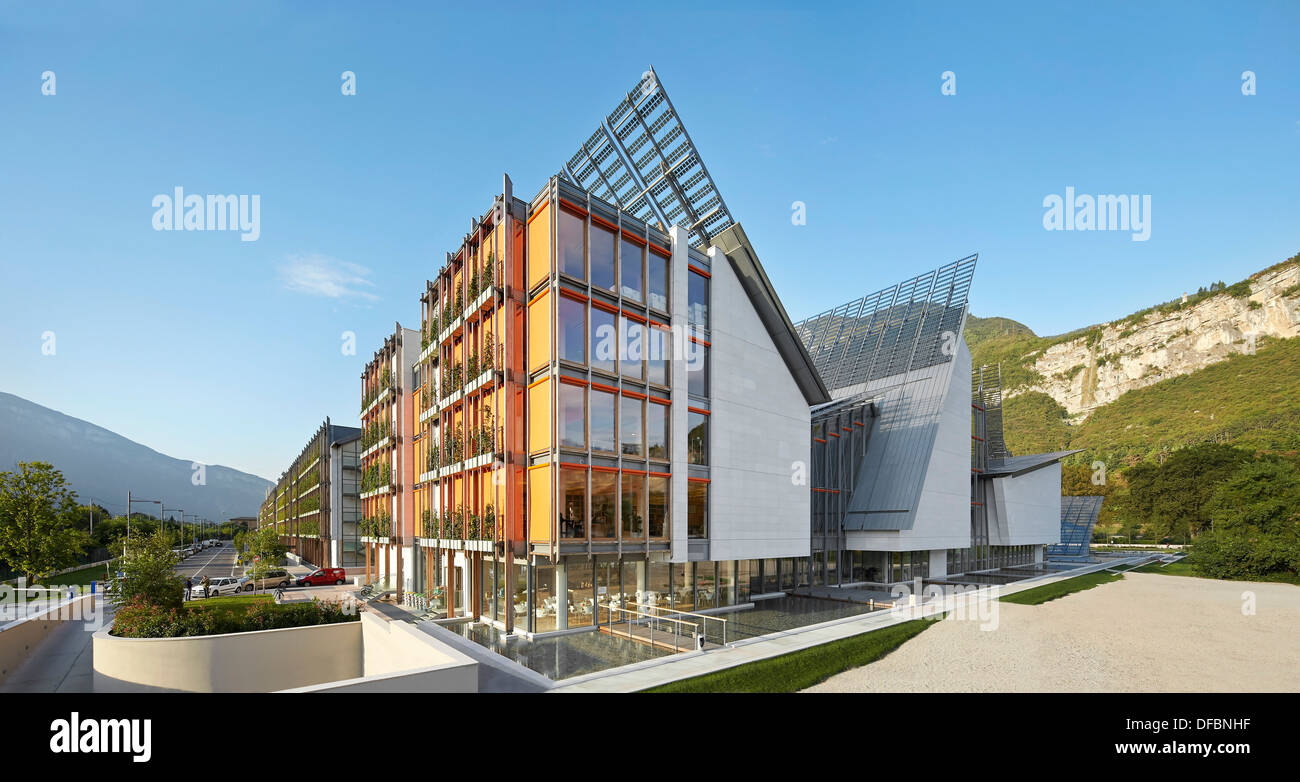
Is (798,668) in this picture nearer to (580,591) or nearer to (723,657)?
(723,657)

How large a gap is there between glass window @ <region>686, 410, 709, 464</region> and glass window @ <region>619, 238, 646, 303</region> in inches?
207

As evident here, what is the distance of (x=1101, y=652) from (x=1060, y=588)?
65.0ft

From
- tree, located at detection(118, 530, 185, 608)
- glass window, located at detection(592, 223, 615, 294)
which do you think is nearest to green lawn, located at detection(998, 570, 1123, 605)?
glass window, located at detection(592, 223, 615, 294)

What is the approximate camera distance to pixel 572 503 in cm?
2108

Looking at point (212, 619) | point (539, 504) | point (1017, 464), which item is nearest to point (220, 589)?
point (212, 619)

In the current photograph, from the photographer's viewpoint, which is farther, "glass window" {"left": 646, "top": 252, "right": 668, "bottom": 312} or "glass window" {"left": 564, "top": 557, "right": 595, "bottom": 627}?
"glass window" {"left": 646, "top": 252, "right": 668, "bottom": 312}

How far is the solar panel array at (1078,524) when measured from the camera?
201 feet

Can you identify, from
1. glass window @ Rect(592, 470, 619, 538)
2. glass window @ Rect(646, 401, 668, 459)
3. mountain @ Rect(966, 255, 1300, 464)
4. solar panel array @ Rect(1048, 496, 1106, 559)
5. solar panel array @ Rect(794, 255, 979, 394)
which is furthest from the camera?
mountain @ Rect(966, 255, 1300, 464)

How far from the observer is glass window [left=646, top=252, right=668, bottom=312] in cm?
2444

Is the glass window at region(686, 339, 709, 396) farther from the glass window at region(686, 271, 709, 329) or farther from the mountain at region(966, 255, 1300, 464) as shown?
the mountain at region(966, 255, 1300, 464)

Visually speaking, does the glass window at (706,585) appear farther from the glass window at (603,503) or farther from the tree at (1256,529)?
the tree at (1256,529)

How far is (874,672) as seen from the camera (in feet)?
56.2
